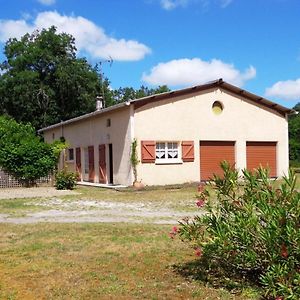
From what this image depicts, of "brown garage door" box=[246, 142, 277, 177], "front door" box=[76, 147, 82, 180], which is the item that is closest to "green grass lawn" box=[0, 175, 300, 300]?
"brown garage door" box=[246, 142, 277, 177]

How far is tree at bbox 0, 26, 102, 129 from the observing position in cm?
3984

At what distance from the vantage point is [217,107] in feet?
73.9

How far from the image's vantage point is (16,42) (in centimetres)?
4331

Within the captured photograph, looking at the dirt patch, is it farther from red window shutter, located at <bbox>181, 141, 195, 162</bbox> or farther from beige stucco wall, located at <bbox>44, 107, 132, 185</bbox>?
red window shutter, located at <bbox>181, 141, 195, 162</bbox>

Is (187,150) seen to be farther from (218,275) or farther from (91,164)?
(218,275)

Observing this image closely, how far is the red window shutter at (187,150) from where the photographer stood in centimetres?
2144

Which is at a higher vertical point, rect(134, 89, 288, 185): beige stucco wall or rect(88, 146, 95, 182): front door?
rect(134, 89, 288, 185): beige stucco wall

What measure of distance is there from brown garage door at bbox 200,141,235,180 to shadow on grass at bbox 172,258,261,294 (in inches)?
639

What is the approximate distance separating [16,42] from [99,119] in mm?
23665

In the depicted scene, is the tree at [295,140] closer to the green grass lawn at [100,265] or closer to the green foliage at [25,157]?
the green foliage at [25,157]

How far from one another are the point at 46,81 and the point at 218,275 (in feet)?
124

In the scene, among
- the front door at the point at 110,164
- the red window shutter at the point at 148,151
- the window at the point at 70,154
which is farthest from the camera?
the window at the point at 70,154

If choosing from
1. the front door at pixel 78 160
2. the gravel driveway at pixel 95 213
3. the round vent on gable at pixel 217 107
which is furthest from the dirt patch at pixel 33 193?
the round vent on gable at pixel 217 107

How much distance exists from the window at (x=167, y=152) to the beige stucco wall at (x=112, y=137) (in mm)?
1455
